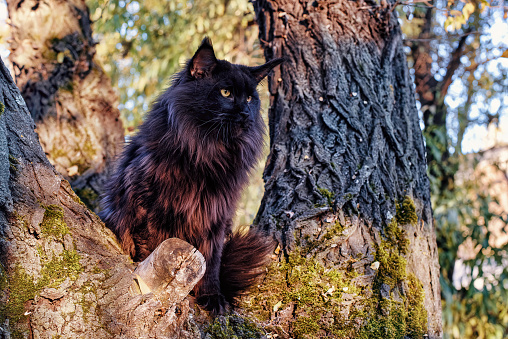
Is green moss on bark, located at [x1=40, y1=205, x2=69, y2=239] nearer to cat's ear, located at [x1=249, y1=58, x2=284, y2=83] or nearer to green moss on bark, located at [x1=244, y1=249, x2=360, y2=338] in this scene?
green moss on bark, located at [x1=244, y1=249, x2=360, y2=338]

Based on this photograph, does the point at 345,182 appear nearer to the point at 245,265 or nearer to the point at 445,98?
the point at 245,265

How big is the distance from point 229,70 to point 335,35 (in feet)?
2.66

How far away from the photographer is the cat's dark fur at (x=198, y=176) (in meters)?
2.07

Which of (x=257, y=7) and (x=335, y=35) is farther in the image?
(x=257, y=7)

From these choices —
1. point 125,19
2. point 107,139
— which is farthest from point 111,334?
point 125,19

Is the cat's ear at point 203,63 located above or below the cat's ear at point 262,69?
below

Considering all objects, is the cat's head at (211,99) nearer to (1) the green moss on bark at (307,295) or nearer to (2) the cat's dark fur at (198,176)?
(2) the cat's dark fur at (198,176)

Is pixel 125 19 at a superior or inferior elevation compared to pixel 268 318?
superior

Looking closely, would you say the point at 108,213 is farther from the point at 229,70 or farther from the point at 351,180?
the point at 351,180

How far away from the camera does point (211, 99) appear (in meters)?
2.17

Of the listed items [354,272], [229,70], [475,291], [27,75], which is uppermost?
[229,70]

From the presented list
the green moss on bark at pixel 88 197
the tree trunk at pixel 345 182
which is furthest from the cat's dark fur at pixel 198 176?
the green moss on bark at pixel 88 197

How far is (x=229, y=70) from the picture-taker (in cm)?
226

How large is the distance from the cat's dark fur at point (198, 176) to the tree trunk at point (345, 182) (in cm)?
24
